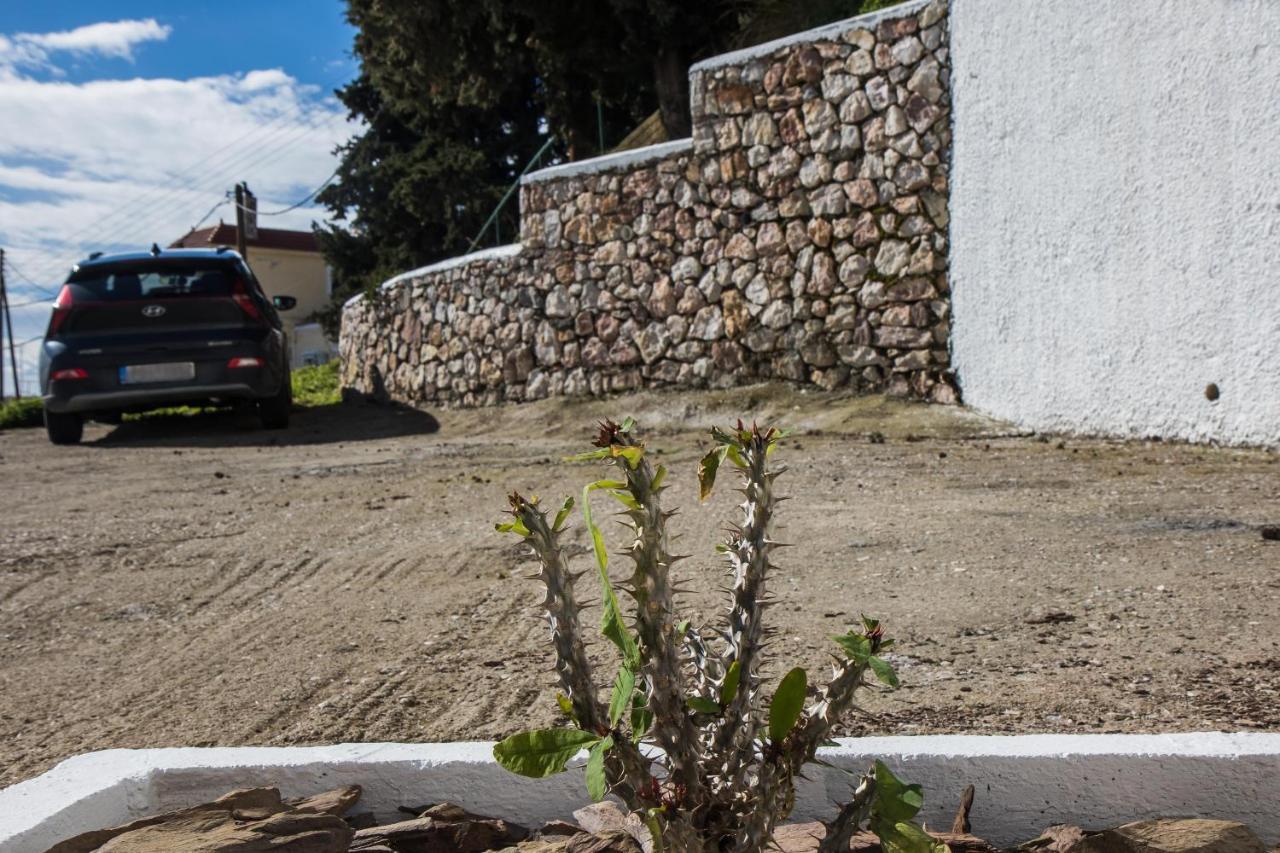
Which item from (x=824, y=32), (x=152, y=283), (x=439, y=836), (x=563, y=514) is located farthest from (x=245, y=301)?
(x=563, y=514)

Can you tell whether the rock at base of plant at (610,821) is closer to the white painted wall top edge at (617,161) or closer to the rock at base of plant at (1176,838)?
the rock at base of plant at (1176,838)

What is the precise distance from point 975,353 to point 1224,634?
5.42 m

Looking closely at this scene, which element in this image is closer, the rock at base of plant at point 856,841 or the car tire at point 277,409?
the rock at base of plant at point 856,841

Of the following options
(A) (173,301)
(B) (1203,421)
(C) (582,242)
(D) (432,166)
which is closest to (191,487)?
(A) (173,301)

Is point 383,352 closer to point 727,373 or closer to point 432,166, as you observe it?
point 727,373

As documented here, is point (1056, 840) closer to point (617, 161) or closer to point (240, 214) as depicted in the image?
point (617, 161)

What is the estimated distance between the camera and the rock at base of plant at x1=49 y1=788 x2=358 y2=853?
5.79 feet

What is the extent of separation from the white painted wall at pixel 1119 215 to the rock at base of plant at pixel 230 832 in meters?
5.62

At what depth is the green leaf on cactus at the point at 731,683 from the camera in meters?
1.67

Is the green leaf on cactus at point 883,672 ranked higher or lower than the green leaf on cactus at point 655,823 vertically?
higher

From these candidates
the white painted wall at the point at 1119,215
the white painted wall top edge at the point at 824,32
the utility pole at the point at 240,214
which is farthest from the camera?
→ the utility pole at the point at 240,214

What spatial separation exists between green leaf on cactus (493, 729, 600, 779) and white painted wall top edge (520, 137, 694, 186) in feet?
29.4

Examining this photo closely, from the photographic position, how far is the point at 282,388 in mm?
11523

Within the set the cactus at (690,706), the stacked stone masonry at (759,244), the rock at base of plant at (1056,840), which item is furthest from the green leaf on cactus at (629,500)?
the stacked stone masonry at (759,244)
